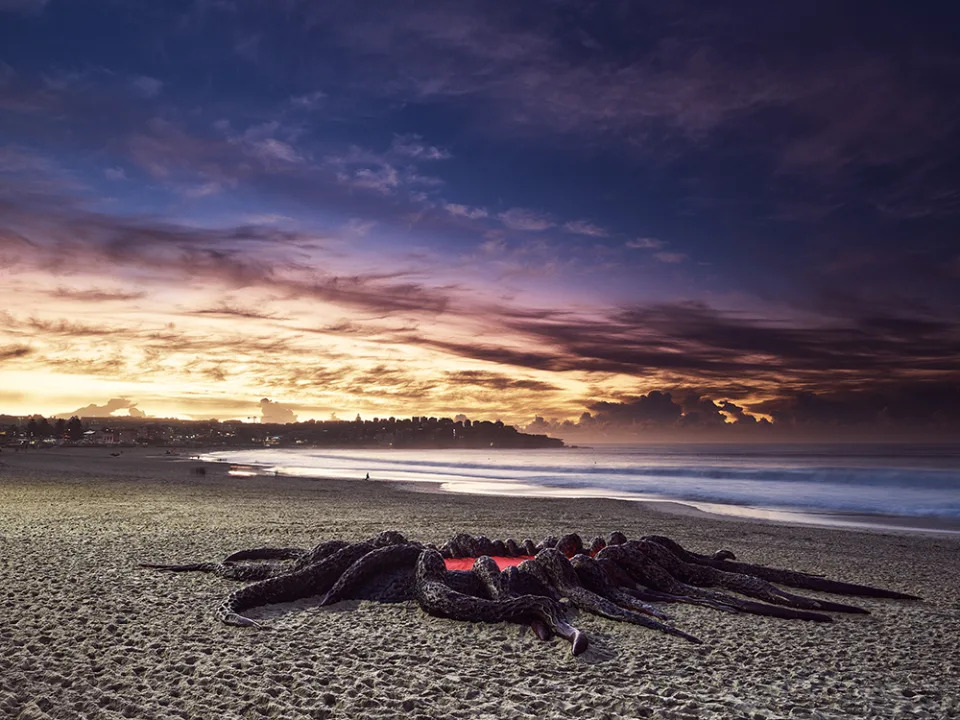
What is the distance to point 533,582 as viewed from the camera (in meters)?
7.17

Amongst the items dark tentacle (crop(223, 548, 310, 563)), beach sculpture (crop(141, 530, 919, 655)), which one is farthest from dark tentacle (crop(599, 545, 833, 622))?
dark tentacle (crop(223, 548, 310, 563))

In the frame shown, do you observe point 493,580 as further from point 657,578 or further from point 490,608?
point 657,578

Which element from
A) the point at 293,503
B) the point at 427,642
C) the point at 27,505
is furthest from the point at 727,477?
the point at 427,642

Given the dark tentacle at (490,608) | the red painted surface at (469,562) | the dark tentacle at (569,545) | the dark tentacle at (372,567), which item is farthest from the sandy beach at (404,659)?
the dark tentacle at (569,545)

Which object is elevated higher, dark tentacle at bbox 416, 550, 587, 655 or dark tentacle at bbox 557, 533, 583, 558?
dark tentacle at bbox 557, 533, 583, 558

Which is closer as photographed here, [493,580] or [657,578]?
[493,580]

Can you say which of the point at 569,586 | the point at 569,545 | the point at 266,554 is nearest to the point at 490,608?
the point at 569,586

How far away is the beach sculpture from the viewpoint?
6457 millimetres

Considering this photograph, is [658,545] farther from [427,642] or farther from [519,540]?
[519,540]

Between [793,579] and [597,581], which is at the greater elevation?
[597,581]

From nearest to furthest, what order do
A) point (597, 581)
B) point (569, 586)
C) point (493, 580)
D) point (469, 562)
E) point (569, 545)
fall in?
point (493, 580), point (569, 586), point (597, 581), point (469, 562), point (569, 545)

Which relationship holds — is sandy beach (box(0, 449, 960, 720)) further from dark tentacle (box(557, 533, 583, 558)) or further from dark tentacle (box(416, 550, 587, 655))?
dark tentacle (box(557, 533, 583, 558))

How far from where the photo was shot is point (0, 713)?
429 centimetres

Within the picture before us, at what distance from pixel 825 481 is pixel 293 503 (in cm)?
3802
